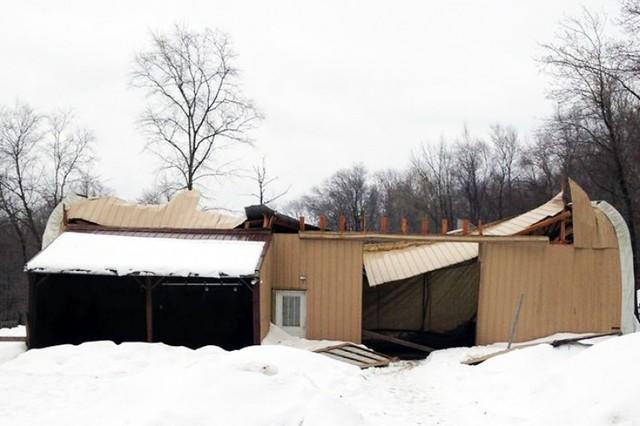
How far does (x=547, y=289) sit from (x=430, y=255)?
3817 mm

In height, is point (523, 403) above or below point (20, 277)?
above

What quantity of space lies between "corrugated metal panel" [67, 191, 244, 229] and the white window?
265cm

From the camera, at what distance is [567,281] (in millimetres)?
15992

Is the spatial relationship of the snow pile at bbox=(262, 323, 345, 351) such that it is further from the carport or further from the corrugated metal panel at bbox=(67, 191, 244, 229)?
the corrugated metal panel at bbox=(67, 191, 244, 229)

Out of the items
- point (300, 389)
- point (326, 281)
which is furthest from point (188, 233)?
point (300, 389)

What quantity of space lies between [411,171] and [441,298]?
43.7m

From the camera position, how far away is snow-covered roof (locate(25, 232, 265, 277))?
1302 centimetres

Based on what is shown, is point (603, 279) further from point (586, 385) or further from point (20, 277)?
point (20, 277)

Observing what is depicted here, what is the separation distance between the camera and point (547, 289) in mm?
15969

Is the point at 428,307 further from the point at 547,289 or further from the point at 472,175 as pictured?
the point at 472,175

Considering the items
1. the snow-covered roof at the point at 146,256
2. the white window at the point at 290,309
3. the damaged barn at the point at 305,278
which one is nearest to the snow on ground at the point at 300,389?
the snow-covered roof at the point at 146,256

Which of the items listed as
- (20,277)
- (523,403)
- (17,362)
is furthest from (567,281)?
(20,277)

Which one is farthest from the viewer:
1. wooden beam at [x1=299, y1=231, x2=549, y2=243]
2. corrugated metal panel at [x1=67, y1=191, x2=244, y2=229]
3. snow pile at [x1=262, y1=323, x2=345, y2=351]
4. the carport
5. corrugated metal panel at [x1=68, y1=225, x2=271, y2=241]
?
corrugated metal panel at [x1=67, y1=191, x2=244, y2=229]

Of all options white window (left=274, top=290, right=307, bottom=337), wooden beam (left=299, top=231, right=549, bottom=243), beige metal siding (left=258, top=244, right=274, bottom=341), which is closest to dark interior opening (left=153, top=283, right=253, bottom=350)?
white window (left=274, top=290, right=307, bottom=337)
